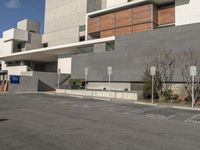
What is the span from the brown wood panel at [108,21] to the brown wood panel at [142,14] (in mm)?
3924

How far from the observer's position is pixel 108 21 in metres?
36.1

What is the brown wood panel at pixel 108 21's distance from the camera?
35.5 meters

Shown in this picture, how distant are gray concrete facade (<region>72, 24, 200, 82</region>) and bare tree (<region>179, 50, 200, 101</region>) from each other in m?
0.56

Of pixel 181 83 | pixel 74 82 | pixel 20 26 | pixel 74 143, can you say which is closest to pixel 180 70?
pixel 181 83

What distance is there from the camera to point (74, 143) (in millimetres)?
6660

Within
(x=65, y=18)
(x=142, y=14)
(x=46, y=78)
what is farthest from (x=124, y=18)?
(x=65, y=18)

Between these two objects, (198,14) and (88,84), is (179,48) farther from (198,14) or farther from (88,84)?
(88,84)

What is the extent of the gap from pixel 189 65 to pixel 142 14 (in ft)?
40.9

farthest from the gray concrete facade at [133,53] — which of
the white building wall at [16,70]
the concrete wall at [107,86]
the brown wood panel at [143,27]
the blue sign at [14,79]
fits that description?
the white building wall at [16,70]

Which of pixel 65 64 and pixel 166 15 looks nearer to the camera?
pixel 166 15

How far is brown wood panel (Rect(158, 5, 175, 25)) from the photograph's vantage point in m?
31.1

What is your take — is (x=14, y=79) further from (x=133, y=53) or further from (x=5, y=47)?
(x=5, y=47)

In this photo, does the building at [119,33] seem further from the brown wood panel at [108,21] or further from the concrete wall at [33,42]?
the concrete wall at [33,42]

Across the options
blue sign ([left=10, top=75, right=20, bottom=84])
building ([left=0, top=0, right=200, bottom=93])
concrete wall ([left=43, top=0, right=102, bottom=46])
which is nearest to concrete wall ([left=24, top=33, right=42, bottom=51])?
concrete wall ([left=43, top=0, right=102, bottom=46])
